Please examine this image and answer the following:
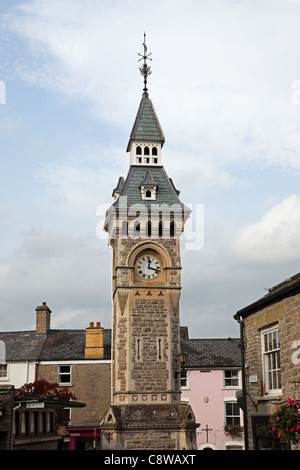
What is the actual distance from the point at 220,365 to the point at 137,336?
11.5 metres

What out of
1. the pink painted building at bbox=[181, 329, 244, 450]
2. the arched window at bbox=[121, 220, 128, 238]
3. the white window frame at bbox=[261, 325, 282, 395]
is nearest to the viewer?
the white window frame at bbox=[261, 325, 282, 395]

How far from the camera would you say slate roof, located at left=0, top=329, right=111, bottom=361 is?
3944 centimetres

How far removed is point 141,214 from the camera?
31.8m

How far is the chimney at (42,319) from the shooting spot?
4233cm

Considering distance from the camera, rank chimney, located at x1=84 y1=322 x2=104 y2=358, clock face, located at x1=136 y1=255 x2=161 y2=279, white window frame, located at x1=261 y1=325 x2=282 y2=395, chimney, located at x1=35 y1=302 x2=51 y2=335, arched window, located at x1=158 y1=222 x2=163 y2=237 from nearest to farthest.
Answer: white window frame, located at x1=261 y1=325 x2=282 y2=395 → clock face, located at x1=136 y1=255 x2=161 y2=279 → arched window, located at x1=158 y1=222 x2=163 y2=237 → chimney, located at x1=84 y1=322 x2=104 y2=358 → chimney, located at x1=35 y1=302 x2=51 y2=335

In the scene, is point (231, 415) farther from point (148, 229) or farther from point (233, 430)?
point (148, 229)

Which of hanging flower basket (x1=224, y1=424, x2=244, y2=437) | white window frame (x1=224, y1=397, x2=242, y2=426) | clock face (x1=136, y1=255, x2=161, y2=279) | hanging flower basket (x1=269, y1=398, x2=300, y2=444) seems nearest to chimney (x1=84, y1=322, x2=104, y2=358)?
white window frame (x1=224, y1=397, x2=242, y2=426)

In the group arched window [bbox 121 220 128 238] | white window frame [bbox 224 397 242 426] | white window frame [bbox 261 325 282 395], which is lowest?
white window frame [bbox 224 397 242 426]

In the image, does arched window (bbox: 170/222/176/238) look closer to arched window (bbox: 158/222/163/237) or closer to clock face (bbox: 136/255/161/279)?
arched window (bbox: 158/222/163/237)

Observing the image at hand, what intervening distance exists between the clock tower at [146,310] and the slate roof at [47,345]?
906 centimetres

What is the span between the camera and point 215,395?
3934 centimetres

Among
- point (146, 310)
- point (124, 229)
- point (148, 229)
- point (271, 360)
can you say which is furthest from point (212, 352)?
point (271, 360)

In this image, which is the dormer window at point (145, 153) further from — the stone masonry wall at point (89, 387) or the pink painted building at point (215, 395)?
the pink painted building at point (215, 395)

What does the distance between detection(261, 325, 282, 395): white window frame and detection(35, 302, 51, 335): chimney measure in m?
28.0
